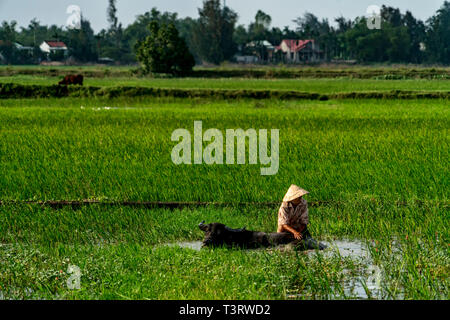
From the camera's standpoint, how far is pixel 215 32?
110ft

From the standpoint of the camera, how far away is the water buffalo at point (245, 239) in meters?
4.73

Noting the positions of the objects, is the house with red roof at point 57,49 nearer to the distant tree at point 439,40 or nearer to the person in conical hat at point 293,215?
the distant tree at point 439,40

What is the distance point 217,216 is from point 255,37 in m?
37.6

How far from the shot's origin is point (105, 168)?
8.02 m

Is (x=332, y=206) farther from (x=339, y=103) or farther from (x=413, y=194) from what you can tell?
(x=339, y=103)

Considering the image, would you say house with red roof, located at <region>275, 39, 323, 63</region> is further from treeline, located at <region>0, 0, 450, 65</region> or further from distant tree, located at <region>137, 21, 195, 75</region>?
distant tree, located at <region>137, 21, 195, 75</region>

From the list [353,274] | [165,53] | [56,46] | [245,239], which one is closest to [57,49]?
[56,46]

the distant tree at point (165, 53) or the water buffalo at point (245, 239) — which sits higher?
the distant tree at point (165, 53)

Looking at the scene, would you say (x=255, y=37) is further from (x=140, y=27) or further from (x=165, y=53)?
(x=140, y=27)

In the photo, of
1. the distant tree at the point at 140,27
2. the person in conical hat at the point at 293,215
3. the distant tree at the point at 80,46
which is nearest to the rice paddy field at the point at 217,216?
the person in conical hat at the point at 293,215

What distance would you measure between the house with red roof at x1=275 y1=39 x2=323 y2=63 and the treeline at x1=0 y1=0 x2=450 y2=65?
604 mm

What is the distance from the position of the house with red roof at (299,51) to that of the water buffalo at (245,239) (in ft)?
131
